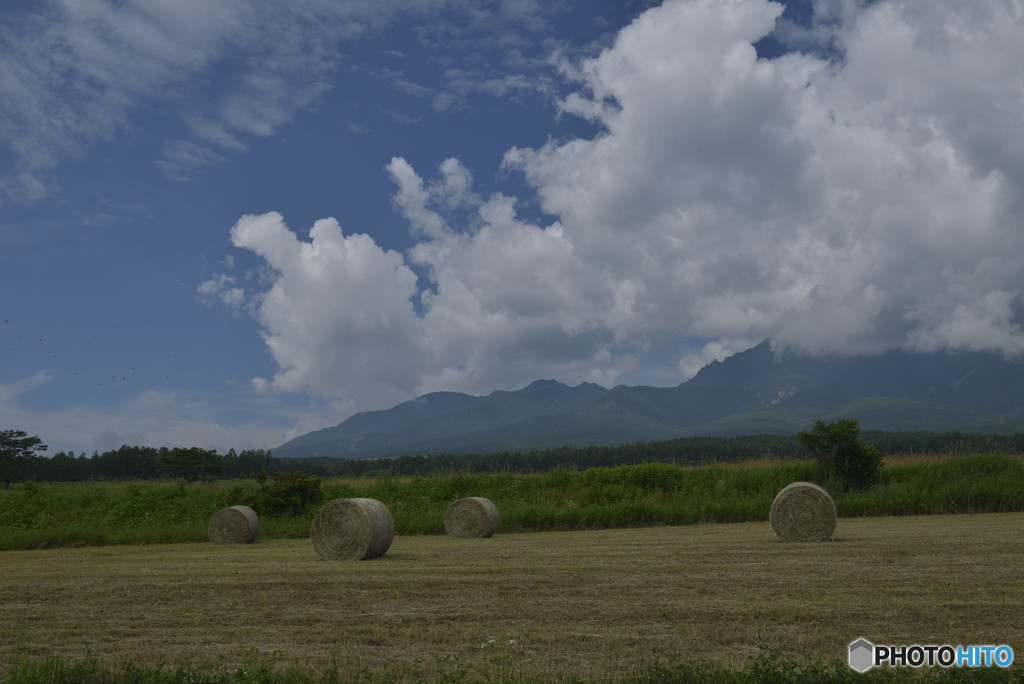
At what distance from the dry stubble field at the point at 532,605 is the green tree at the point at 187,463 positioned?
53654 millimetres

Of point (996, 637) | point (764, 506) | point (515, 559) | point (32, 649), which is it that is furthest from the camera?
point (764, 506)

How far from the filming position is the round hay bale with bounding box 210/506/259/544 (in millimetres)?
23844

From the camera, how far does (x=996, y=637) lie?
7.47m

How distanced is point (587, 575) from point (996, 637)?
244 inches

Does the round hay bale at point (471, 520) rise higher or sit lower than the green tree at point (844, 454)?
lower

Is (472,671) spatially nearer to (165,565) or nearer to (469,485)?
(165,565)

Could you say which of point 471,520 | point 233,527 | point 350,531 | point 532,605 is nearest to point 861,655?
point 532,605

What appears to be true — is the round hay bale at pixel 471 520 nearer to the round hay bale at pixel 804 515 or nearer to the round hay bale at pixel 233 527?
the round hay bale at pixel 233 527

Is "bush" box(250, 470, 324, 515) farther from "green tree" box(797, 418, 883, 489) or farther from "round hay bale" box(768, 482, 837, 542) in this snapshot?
"green tree" box(797, 418, 883, 489)

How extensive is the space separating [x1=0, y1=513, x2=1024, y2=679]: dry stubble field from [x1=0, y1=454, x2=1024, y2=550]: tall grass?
330 inches

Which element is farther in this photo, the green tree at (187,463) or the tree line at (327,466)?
the green tree at (187,463)

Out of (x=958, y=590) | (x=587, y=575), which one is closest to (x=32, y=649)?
(x=587, y=575)

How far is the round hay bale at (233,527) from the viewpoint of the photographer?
2384 centimetres

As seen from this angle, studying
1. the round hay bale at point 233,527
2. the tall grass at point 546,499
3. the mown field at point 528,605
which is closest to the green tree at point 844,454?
the tall grass at point 546,499
